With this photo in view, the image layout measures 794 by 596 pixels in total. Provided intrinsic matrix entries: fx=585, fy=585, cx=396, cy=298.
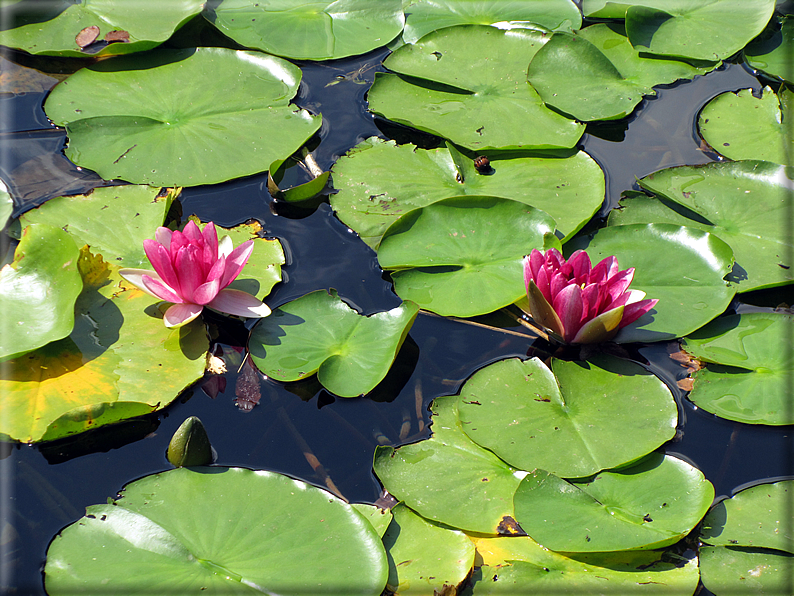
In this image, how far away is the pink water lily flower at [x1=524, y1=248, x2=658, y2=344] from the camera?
238 cm

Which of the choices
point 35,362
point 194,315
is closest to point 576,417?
point 194,315

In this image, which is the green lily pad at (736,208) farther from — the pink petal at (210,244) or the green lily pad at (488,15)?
the pink petal at (210,244)

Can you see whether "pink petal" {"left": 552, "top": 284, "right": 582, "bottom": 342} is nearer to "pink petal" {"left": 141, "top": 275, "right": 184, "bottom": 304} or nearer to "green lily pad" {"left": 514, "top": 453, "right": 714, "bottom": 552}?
"green lily pad" {"left": 514, "top": 453, "right": 714, "bottom": 552}

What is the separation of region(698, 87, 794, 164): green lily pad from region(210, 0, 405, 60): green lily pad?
82.1 inches

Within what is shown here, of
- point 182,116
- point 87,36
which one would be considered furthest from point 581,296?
point 87,36

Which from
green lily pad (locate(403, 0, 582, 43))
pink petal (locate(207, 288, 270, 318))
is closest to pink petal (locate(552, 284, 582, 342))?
pink petal (locate(207, 288, 270, 318))

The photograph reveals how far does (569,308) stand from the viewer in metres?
2.39

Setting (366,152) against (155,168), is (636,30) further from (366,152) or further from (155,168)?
(155,168)

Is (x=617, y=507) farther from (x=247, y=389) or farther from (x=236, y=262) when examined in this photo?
(x=236, y=262)

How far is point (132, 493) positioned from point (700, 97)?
12.4 feet

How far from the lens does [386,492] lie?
2.11 meters

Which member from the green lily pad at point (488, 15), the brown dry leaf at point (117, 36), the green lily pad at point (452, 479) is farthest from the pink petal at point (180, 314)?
the green lily pad at point (488, 15)

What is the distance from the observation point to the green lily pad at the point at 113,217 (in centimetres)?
271

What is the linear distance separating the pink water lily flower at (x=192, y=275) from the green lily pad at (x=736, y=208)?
73.1 inches
